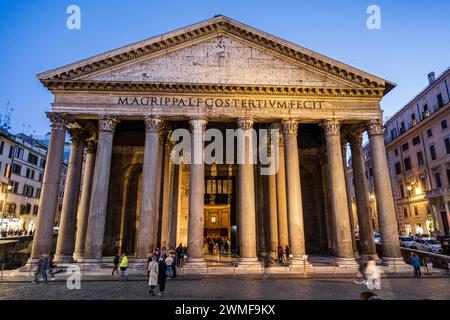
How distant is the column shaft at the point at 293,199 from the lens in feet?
49.8

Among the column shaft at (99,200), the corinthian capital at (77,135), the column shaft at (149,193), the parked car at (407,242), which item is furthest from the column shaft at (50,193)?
the parked car at (407,242)

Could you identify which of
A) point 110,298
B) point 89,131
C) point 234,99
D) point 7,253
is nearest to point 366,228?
point 234,99

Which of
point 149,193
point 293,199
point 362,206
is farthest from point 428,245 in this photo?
point 149,193

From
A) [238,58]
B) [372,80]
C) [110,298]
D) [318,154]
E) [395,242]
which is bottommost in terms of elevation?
[110,298]

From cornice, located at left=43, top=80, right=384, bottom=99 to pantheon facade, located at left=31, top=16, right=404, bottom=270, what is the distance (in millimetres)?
57

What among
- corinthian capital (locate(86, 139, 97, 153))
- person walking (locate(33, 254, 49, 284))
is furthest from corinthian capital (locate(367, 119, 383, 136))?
corinthian capital (locate(86, 139, 97, 153))

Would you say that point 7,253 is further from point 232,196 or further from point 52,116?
point 232,196

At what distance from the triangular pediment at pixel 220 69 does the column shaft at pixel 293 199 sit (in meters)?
3.05

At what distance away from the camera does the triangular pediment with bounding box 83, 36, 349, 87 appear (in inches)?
667

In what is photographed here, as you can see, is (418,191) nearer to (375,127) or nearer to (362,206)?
(362,206)

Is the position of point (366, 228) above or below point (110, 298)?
above

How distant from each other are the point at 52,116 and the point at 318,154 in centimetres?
1854

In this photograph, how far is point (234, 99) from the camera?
1677cm

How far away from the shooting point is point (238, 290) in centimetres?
1062
